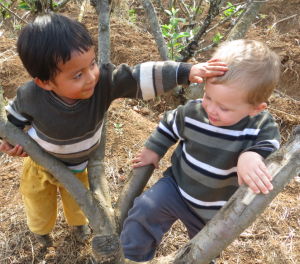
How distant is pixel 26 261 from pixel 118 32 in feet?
13.7

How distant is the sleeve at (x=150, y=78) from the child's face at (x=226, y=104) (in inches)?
8.2

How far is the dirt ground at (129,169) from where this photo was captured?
2072 millimetres

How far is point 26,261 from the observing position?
80.4 inches

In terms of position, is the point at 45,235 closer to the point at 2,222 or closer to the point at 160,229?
the point at 2,222

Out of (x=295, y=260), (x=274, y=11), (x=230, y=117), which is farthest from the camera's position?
(x=274, y=11)

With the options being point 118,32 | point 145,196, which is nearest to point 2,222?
point 145,196

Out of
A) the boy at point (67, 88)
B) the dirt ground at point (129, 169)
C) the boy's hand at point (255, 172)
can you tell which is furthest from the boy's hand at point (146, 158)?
the dirt ground at point (129, 169)

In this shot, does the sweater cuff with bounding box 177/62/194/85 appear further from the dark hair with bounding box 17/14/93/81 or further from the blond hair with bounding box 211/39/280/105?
the dark hair with bounding box 17/14/93/81

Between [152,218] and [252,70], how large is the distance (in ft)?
3.20

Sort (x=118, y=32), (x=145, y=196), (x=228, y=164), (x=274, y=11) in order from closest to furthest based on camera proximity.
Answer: (x=228, y=164) → (x=145, y=196) → (x=118, y=32) → (x=274, y=11)

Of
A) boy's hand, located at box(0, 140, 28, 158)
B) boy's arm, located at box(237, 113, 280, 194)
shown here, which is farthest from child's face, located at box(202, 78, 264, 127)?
boy's hand, located at box(0, 140, 28, 158)

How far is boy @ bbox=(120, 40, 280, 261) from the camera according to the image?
1235 mm

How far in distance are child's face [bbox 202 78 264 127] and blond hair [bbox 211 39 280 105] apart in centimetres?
3

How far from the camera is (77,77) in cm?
134
